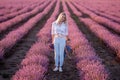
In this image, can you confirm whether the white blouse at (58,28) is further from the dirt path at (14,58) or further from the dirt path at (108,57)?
the dirt path at (108,57)

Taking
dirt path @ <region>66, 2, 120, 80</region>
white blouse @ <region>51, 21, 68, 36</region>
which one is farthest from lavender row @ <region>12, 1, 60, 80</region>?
dirt path @ <region>66, 2, 120, 80</region>

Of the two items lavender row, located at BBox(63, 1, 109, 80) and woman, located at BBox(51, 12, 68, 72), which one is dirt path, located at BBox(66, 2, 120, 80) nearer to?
lavender row, located at BBox(63, 1, 109, 80)

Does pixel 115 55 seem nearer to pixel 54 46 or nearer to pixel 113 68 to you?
pixel 113 68

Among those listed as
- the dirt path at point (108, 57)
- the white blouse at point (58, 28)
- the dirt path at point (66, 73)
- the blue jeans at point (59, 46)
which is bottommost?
the dirt path at point (108, 57)

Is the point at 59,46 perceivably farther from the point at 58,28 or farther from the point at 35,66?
the point at 35,66

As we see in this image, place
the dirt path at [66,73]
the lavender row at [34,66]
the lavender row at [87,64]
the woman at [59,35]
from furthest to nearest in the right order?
the woman at [59,35] → the dirt path at [66,73] → the lavender row at [87,64] → the lavender row at [34,66]

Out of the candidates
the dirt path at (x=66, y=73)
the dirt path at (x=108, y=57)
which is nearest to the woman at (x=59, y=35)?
the dirt path at (x=66, y=73)

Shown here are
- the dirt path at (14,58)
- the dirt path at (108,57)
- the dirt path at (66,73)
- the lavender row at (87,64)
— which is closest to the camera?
the lavender row at (87,64)

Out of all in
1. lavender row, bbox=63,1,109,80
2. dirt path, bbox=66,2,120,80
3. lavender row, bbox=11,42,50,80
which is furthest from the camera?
dirt path, bbox=66,2,120,80

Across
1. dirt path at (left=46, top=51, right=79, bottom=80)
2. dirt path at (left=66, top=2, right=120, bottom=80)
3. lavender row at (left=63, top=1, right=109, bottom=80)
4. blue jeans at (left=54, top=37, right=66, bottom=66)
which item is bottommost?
dirt path at (left=66, top=2, right=120, bottom=80)

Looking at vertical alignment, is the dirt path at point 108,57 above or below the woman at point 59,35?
below

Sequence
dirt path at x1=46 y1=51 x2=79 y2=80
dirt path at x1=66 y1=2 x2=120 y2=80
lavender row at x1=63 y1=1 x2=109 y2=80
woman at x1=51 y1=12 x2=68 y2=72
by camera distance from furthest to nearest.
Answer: dirt path at x1=66 y1=2 x2=120 y2=80 → woman at x1=51 y1=12 x2=68 y2=72 → dirt path at x1=46 y1=51 x2=79 y2=80 → lavender row at x1=63 y1=1 x2=109 y2=80

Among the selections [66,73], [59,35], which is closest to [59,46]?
[59,35]

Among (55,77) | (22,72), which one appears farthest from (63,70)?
(22,72)
